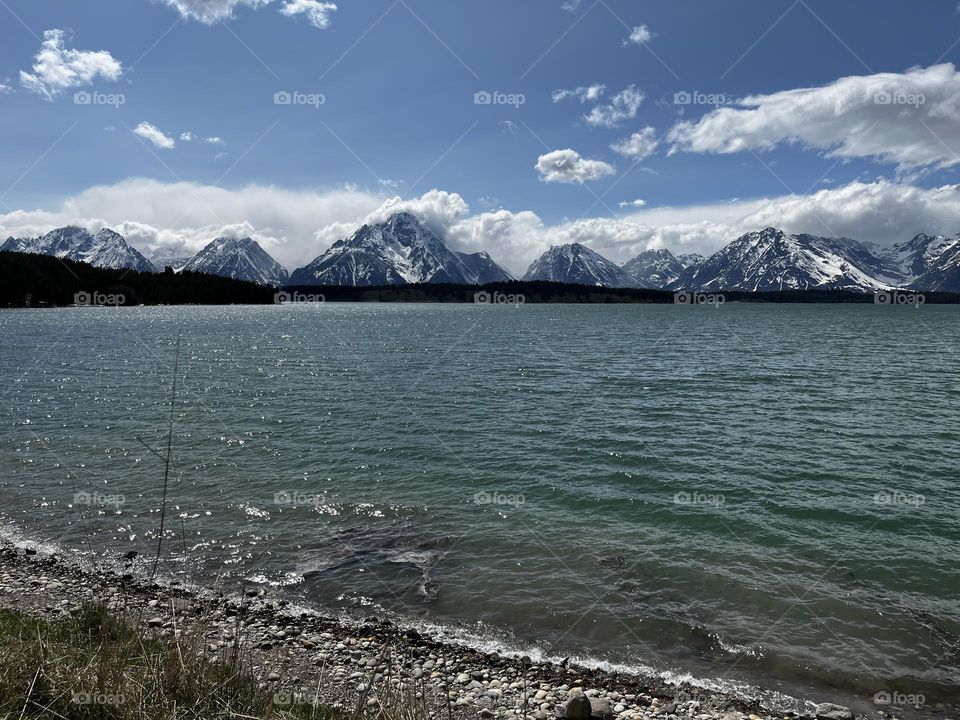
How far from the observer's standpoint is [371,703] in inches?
381

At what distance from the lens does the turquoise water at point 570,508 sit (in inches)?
539

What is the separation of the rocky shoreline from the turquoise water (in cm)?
97

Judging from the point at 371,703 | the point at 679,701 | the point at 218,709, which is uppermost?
the point at 218,709

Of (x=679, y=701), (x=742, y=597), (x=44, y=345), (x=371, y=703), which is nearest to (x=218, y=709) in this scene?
(x=371, y=703)

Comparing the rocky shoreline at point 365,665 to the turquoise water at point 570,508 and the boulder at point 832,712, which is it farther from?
the turquoise water at point 570,508

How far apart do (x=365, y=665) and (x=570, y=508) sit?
10.9 metres

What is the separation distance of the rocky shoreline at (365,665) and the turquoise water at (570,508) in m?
0.97

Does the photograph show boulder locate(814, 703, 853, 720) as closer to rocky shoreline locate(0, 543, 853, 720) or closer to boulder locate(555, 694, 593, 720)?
rocky shoreline locate(0, 543, 853, 720)

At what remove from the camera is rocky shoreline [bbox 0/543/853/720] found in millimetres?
10344

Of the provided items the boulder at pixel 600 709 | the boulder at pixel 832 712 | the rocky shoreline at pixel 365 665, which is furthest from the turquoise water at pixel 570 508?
the boulder at pixel 600 709

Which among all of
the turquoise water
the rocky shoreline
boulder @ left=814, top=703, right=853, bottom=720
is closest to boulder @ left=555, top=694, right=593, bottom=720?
the rocky shoreline

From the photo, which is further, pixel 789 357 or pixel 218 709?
pixel 789 357

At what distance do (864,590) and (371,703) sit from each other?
44.3 ft

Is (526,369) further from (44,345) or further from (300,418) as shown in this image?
(44,345)
